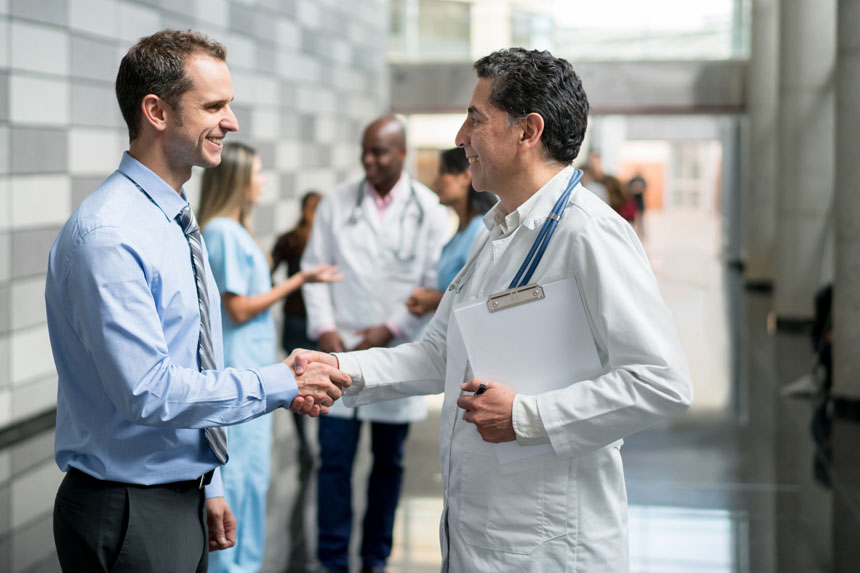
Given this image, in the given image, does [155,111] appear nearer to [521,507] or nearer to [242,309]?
[521,507]

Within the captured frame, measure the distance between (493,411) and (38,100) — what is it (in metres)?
5.40

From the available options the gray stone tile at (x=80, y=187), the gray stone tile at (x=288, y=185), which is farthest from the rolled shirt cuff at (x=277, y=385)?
the gray stone tile at (x=288, y=185)

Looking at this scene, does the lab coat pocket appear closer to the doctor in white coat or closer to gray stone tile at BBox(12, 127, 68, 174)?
the doctor in white coat

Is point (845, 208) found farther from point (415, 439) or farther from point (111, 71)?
point (111, 71)

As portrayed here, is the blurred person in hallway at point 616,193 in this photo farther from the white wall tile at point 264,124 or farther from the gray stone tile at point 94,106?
the gray stone tile at point 94,106

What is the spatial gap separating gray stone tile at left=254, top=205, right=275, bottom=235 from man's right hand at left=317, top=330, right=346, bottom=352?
6.01 meters

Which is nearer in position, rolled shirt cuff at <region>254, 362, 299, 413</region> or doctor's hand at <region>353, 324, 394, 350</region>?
rolled shirt cuff at <region>254, 362, 299, 413</region>

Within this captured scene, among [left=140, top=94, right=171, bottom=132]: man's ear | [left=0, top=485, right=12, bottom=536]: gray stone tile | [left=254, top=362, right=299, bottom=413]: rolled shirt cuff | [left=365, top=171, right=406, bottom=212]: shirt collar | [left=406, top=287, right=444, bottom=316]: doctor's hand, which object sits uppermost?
[left=140, top=94, right=171, bottom=132]: man's ear

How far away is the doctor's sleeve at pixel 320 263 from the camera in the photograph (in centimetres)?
400

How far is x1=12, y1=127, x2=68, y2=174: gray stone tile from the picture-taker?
6.14 metres

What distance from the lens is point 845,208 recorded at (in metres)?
6.91

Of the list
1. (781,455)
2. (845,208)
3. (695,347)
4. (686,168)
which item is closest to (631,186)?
(695,347)

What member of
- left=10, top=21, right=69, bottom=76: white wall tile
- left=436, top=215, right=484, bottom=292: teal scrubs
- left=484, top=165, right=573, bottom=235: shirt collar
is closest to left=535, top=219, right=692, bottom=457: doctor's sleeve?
left=484, top=165, right=573, bottom=235: shirt collar

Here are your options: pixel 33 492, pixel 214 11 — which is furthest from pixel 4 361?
pixel 214 11
